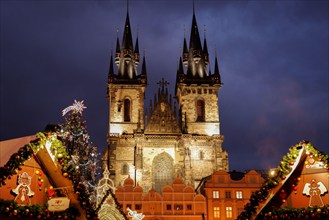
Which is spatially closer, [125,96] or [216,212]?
[216,212]

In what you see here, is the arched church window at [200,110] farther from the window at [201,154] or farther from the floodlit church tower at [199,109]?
the window at [201,154]

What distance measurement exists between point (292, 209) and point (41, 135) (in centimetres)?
854

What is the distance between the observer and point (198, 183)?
48281 millimetres

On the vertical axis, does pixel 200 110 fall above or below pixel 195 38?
below

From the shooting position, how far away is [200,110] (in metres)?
53.6

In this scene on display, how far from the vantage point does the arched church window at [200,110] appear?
53.1 meters

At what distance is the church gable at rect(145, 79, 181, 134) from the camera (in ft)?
169

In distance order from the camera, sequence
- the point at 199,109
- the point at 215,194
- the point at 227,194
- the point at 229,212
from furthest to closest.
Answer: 1. the point at 199,109
2. the point at 227,194
3. the point at 215,194
4. the point at 229,212

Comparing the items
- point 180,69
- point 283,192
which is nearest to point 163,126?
point 180,69

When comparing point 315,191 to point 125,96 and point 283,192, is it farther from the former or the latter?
point 125,96

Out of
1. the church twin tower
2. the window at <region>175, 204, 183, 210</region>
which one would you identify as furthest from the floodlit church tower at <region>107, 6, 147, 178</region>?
the window at <region>175, 204, 183, 210</region>

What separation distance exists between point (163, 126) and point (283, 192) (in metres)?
37.9

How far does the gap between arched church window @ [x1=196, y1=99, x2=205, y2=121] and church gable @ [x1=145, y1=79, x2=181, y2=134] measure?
3.30m

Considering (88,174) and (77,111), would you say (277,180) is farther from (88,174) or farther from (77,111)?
(88,174)
